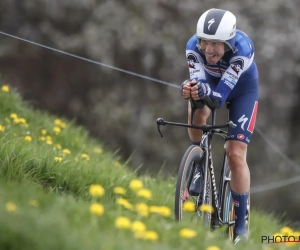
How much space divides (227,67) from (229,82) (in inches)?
12.9

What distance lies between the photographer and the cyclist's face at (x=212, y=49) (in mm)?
5473

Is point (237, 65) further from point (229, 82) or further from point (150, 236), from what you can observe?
point (150, 236)

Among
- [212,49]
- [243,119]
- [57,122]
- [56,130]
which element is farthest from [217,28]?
[57,122]

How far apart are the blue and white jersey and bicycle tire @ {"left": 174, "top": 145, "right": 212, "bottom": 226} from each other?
0.44 meters

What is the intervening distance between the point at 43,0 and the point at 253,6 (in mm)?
5417

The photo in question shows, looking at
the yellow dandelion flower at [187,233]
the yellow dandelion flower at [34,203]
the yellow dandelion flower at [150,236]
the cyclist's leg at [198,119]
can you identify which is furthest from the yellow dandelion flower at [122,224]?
the cyclist's leg at [198,119]

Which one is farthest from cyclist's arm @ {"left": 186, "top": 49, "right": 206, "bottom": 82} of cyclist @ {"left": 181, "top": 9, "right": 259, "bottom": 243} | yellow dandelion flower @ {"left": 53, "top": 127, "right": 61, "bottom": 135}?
yellow dandelion flower @ {"left": 53, "top": 127, "right": 61, "bottom": 135}

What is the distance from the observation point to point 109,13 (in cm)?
1800

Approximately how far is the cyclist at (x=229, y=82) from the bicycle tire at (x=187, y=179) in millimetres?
104

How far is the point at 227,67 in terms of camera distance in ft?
18.9

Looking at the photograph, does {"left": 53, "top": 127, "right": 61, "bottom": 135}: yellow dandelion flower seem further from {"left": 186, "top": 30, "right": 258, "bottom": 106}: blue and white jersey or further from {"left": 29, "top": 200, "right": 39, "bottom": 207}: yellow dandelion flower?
{"left": 29, "top": 200, "right": 39, "bottom": 207}: yellow dandelion flower

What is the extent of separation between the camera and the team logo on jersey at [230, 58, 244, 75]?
5.52m

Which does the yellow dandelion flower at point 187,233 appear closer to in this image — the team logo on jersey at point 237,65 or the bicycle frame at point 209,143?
the bicycle frame at point 209,143

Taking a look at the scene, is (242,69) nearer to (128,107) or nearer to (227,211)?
(227,211)
